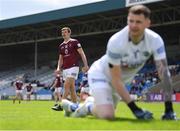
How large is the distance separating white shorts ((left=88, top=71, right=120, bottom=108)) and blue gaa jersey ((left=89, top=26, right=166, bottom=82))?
36cm

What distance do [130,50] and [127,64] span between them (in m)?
0.26

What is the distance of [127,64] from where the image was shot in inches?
268

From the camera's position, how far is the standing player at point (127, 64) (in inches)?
253

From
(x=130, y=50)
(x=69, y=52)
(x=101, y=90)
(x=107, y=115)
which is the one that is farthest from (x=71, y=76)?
(x=130, y=50)

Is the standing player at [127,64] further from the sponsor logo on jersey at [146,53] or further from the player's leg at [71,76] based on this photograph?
the player's leg at [71,76]

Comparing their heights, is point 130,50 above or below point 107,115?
above

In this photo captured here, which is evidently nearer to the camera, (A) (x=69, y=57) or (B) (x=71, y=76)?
(B) (x=71, y=76)

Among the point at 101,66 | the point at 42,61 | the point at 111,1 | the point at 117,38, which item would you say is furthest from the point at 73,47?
the point at 42,61

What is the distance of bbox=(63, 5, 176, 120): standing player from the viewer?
6.43m

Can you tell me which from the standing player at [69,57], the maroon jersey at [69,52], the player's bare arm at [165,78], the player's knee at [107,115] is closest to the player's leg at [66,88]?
the standing player at [69,57]

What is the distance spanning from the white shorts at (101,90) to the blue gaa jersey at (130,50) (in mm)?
362

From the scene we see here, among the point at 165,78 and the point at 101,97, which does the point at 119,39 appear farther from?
the point at 101,97

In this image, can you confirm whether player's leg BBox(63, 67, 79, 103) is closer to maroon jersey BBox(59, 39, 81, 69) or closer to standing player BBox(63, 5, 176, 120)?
maroon jersey BBox(59, 39, 81, 69)

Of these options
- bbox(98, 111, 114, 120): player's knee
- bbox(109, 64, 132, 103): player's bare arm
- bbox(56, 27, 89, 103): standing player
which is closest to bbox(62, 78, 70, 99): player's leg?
bbox(56, 27, 89, 103): standing player
